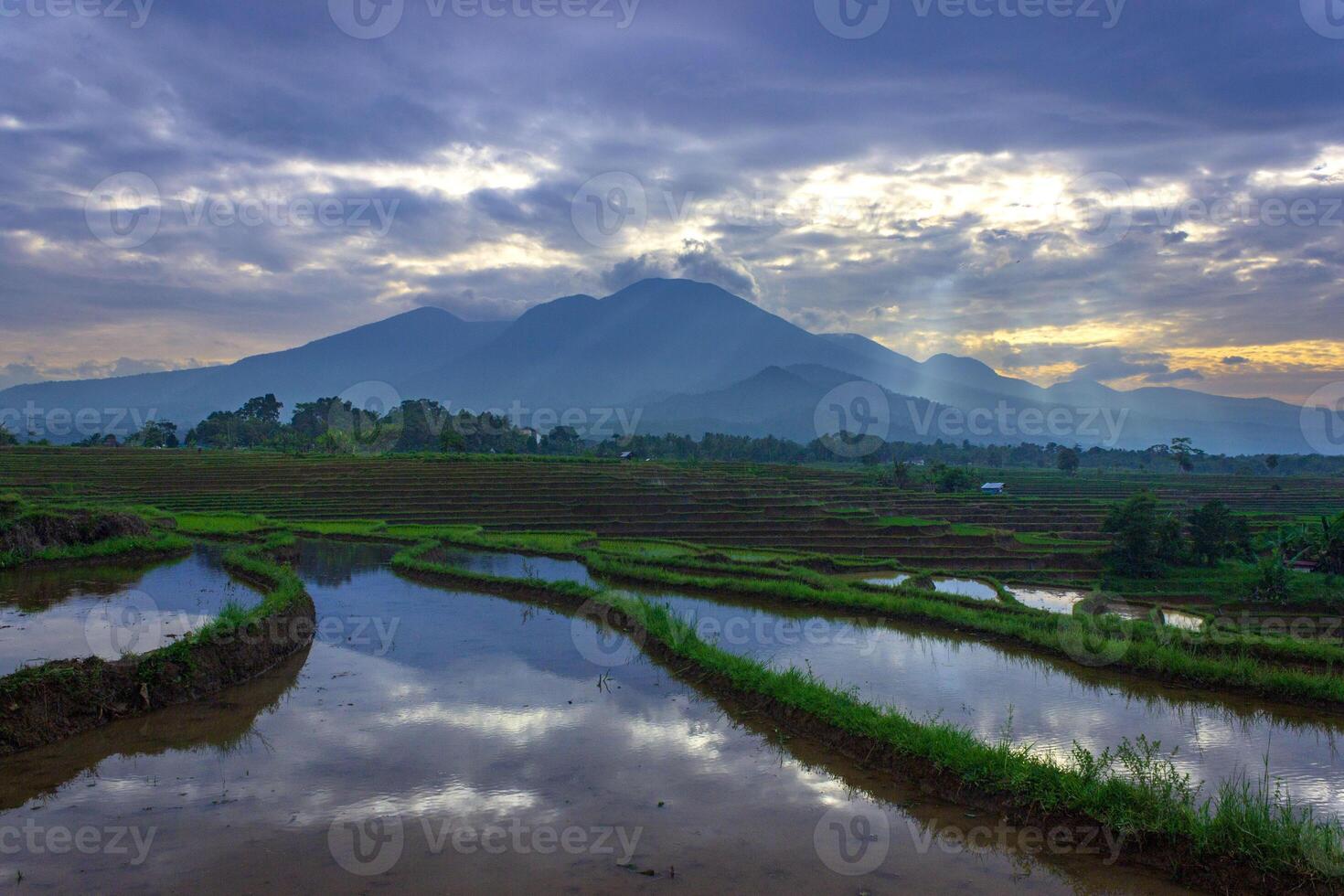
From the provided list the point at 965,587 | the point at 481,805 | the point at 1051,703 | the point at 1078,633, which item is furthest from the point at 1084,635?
the point at 481,805

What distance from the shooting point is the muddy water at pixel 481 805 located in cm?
584

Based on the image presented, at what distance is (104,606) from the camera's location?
579 inches

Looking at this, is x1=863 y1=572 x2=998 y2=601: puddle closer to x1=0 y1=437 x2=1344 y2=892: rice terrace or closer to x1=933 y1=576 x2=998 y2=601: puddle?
x1=933 y1=576 x2=998 y2=601: puddle

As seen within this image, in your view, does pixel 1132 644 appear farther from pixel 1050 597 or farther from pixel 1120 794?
pixel 1050 597

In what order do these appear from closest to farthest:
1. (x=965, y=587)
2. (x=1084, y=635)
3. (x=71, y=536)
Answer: (x=1084, y=635) → (x=71, y=536) → (x=965, y=587)

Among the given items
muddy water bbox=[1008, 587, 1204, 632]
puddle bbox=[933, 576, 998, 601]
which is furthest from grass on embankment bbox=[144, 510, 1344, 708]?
muddy water bbox=[1008, 587, 1204, 632]

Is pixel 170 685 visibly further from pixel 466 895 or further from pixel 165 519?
pixel 165 519

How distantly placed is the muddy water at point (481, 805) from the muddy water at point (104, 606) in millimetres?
2925

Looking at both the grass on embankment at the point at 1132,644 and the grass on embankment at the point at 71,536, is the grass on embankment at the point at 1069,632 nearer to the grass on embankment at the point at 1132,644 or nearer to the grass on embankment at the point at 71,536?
the grass on embankment at the point at 1132,644

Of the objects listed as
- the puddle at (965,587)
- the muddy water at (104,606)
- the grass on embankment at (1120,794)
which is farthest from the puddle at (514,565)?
the grass on embankment at (1120,794)

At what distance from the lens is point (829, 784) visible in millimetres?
7848

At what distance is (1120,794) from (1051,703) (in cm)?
415

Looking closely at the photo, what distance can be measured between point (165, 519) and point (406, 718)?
74.4 ft

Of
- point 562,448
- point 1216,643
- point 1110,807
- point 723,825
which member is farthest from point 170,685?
point 562,448
